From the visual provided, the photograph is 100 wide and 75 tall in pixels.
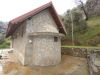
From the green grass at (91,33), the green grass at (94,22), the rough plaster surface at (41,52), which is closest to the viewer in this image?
the rough plaster surface at (41,52)

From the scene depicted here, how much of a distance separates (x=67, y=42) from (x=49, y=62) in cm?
2111

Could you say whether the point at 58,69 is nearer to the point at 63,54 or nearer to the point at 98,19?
the point at 63,54

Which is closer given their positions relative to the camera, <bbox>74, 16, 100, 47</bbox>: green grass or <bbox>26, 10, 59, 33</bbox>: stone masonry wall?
<bbox>26, 10, 59, 33</bbox>: stone masonry wall

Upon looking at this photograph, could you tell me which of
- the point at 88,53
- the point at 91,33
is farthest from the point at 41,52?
the point at 91,33

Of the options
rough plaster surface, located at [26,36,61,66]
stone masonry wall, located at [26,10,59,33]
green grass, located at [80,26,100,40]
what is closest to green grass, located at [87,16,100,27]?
green grass, located at [80,26,100,40]

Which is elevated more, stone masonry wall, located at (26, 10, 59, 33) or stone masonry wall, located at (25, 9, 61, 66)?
stone masonry wall, located at (26, 10, 59, 33)

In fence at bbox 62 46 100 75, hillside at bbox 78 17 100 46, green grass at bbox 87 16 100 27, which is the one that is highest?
green grass at bbox 87 16 100 27

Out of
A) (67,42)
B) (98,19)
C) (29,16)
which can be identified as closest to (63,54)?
(29,16)

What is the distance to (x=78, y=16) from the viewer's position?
43.2 m

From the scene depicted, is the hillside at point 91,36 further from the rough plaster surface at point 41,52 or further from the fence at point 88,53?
the rough plaster surface at point 41,52

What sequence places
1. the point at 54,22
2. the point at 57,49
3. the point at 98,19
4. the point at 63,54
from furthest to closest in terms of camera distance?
the point at 98,19, the point at 63,54, the point at 54,22, the point at 57,49

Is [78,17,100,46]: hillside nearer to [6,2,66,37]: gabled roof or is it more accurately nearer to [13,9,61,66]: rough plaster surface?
[6,2,66,37]: gabled roof

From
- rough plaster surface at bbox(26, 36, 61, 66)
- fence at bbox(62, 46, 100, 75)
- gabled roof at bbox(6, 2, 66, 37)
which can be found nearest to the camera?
fence at bbox(62, 46, 100, 75)

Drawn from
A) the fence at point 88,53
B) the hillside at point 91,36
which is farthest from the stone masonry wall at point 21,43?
the hillside at point 91,36
